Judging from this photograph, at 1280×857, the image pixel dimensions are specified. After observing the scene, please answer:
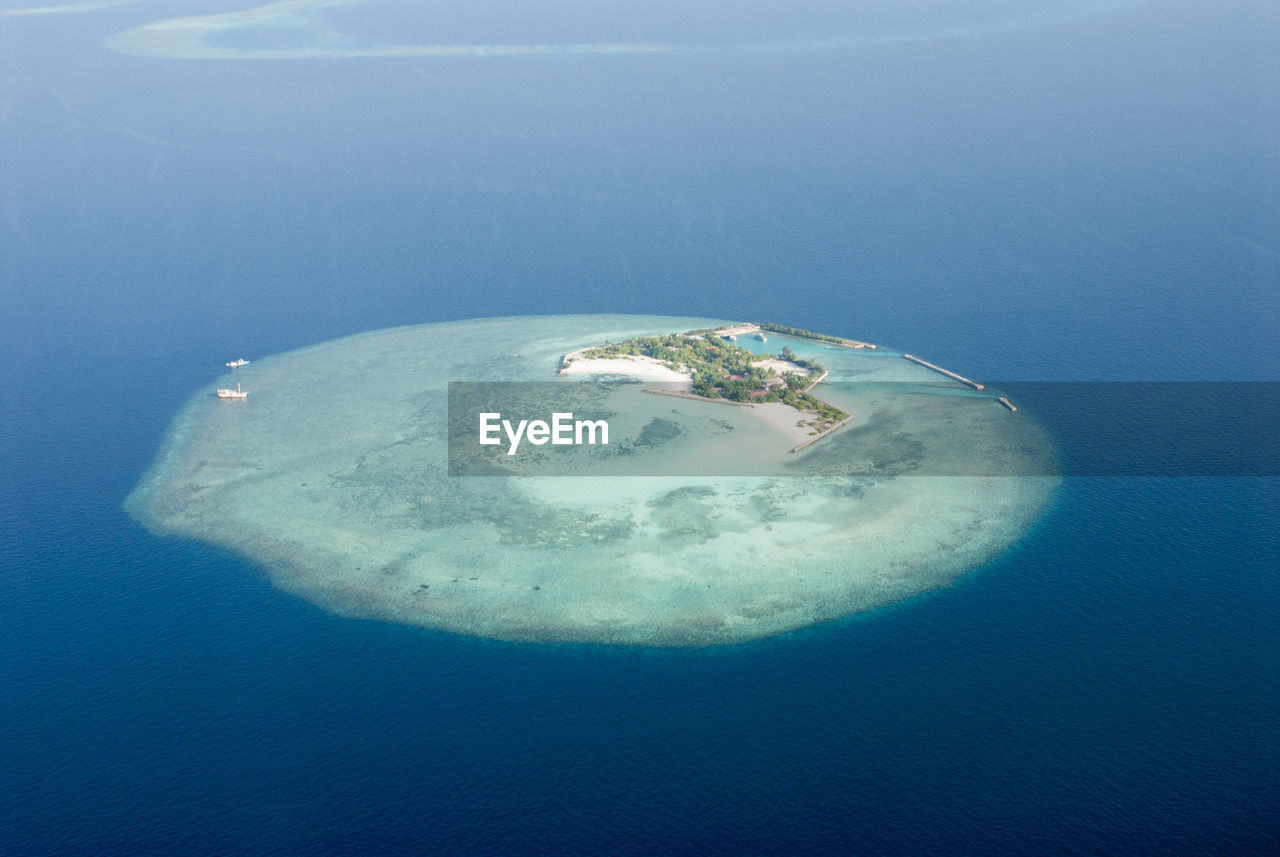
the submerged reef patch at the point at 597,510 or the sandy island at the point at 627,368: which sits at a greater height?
the sandy island at the point at 627,368

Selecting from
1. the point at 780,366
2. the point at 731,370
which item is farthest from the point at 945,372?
the point at 731,370

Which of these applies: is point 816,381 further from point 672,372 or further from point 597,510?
point 597,510

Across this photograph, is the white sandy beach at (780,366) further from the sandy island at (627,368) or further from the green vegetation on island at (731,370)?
the sandy island at (627,368)

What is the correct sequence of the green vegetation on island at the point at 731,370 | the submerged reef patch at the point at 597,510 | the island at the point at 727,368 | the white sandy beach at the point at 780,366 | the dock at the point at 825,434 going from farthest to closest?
the white sandy beach at the point at 780,366, the green vegetation on island at the point at 731,370, the island at the point at 727,368, the dock at the point at 825,434, the submerged reef patch at the point at 597,510

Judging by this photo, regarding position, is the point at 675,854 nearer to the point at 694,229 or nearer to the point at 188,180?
the point at 694,229

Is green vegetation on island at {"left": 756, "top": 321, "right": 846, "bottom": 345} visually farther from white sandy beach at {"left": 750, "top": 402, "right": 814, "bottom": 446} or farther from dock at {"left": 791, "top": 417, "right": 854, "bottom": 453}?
dock at {"left": 791, "top": 417, "right": 854, "bottom": 453}

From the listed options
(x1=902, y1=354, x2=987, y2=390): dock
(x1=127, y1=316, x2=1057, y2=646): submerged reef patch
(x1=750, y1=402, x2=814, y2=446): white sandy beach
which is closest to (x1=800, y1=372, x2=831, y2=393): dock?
(x1=127, y1=316, x2=1057, y2=646): submerged reef patch

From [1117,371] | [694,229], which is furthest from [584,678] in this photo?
[694,229]

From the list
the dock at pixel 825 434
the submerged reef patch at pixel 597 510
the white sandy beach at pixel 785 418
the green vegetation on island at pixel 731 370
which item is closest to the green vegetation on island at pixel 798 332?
the green vegetation on island at pixel 731 370
